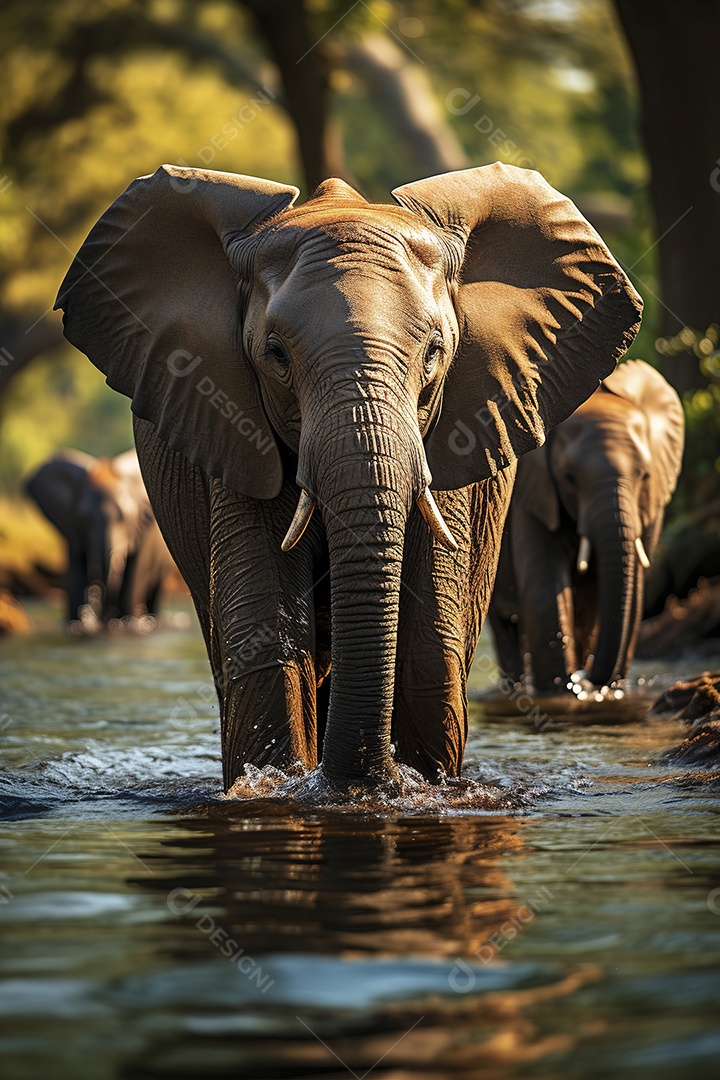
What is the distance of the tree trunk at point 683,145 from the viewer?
1460 cm

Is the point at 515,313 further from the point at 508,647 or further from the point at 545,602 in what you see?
the point at 508,647

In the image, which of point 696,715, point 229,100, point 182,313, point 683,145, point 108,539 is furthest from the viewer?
point 229,100

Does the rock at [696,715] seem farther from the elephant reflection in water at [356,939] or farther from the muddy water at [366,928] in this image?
the elephant reflection in water at [356,939]

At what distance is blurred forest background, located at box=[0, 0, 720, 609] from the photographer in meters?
14.9

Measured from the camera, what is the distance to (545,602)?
11.0 meters

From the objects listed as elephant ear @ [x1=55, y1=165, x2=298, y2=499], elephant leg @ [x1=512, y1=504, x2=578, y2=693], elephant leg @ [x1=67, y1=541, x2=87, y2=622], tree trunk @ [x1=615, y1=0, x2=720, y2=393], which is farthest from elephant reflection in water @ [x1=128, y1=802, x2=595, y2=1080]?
elephant leg @ [x1=67, y1=541, x2=87, y2=622]

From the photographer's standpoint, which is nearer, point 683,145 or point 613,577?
point 613,577

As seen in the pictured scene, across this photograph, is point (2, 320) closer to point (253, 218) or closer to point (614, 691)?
point (614, 691)

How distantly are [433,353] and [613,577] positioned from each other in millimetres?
4547

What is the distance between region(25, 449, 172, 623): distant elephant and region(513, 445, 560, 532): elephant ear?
418 inches

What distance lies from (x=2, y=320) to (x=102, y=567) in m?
14.1

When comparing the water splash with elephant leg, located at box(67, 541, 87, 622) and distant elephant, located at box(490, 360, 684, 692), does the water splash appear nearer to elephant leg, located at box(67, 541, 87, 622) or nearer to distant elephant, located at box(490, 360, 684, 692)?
distant elephant, located at box(490, 360, 684, 692)

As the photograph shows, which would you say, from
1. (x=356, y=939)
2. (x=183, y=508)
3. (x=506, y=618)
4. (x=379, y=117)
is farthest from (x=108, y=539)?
(x=379, y=117)

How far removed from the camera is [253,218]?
655 centimetres
